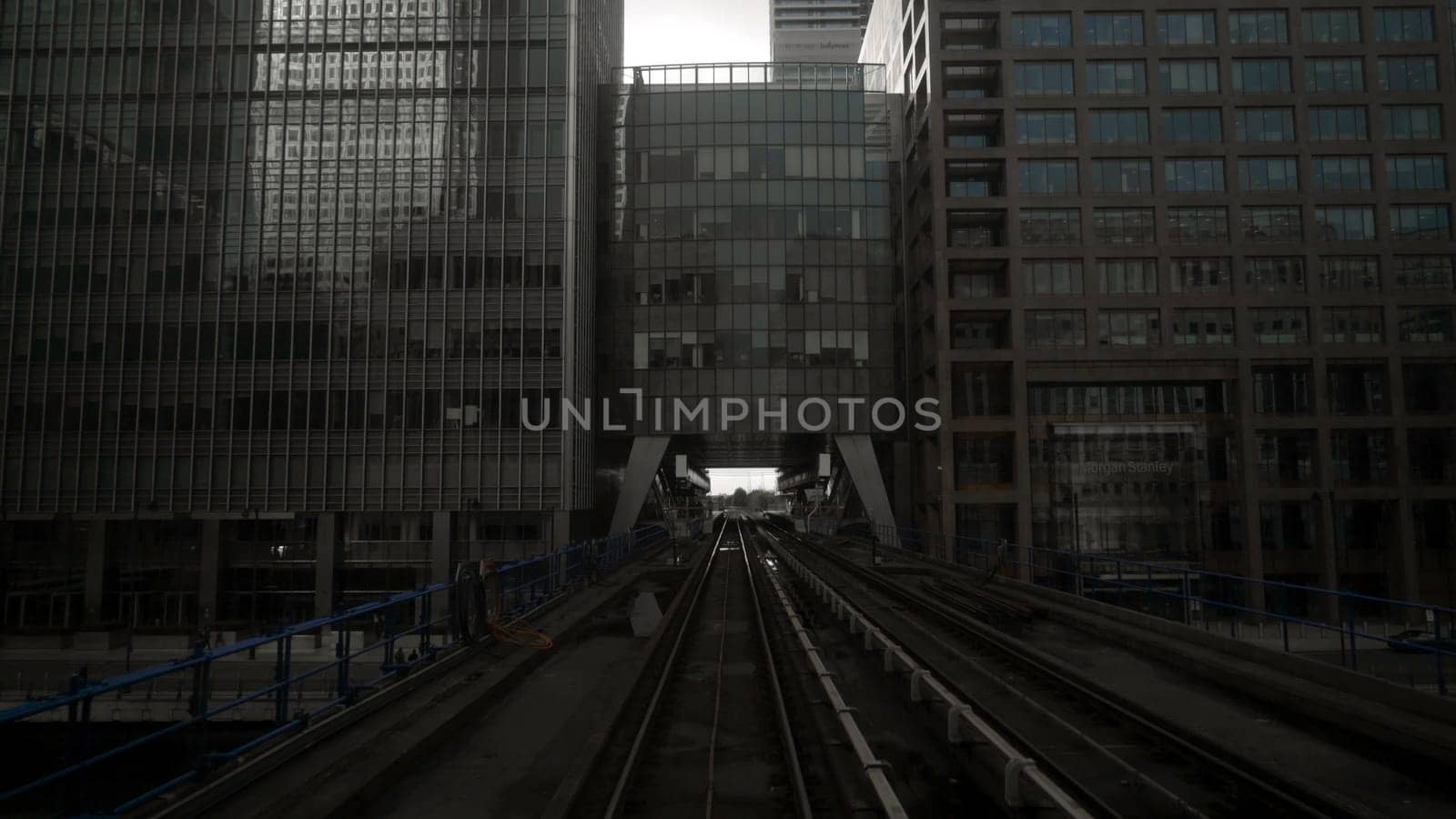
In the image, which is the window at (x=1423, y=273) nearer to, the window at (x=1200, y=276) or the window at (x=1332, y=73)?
the window at (x=1200, y=276)

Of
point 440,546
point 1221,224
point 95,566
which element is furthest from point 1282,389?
point 95,566

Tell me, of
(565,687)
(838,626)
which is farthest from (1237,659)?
(565,687)

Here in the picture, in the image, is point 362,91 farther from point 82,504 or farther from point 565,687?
point 565,687

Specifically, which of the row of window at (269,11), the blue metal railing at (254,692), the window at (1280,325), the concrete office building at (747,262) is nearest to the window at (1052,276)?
the concrete office building at (747,262)

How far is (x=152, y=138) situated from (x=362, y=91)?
38.1 feet

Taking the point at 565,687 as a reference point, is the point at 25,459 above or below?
above

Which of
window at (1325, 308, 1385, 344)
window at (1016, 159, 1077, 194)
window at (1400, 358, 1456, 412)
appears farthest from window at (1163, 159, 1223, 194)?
window at (1400, 358, 1456, 412)

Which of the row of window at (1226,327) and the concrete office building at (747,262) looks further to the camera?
the concrete office building at (747,262)

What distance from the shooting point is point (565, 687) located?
13016 mm

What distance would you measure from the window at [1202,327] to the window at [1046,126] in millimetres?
11882

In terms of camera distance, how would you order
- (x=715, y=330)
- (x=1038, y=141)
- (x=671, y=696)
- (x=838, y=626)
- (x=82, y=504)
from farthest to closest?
(x=715, y=330) → (x=1038, y=141) → (x=82, y=504) → (x=838, y=626) → (x=671, y=696)

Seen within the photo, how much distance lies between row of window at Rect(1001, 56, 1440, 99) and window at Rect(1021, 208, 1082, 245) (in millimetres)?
7270

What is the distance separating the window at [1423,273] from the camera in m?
46.7

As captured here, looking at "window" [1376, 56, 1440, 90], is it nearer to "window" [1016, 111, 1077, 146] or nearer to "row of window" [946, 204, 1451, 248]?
"row of window" [946, 204, 1451, 248]
